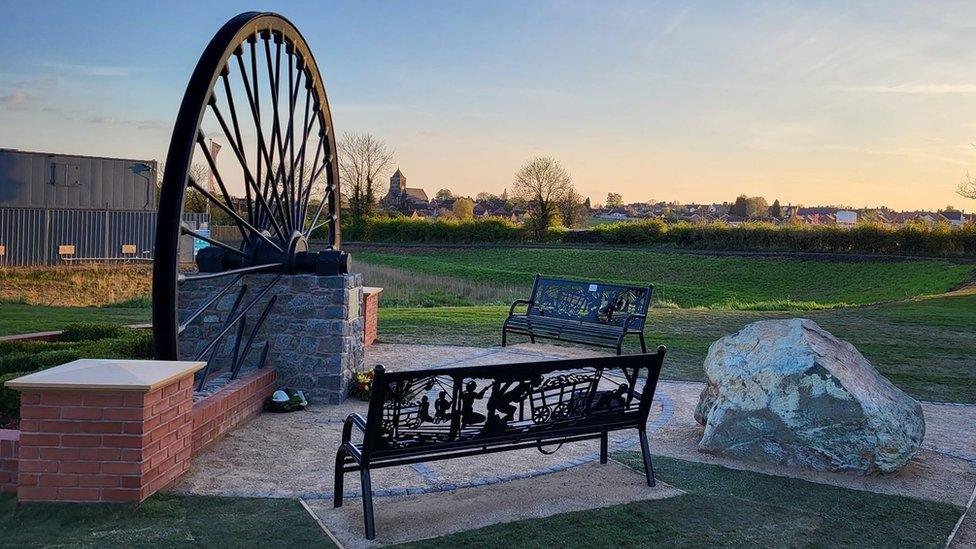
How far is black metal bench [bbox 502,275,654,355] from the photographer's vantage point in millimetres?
10531

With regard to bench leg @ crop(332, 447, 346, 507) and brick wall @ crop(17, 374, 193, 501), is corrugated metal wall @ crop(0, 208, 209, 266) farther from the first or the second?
bench leg @ crop(332, 447, 346, 507)

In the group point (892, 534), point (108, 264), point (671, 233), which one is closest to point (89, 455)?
point (892, 534)

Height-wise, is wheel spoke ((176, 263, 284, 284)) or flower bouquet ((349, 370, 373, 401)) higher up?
wheel spoke ((176, 263, 284, 284))

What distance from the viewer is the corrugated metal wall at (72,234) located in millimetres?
26438

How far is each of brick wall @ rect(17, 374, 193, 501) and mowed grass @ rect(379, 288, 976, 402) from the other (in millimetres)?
6330

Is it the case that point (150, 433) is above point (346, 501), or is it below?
above

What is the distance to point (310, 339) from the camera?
24.9 feet

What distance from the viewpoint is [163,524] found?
426 cm

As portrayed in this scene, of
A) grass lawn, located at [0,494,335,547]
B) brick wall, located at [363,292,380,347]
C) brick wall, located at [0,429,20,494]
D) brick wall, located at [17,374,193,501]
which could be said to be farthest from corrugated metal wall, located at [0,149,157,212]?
grass lawn, located at [0,494,335,547]

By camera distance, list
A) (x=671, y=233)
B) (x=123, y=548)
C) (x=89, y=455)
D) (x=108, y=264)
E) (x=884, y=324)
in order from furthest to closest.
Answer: (x=671, y=233), (x=108, y=264), (x=884, y=324), (x=89, y=455), (x=123, y=548)

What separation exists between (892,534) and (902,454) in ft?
3.91

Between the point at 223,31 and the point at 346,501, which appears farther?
the point at 223,31

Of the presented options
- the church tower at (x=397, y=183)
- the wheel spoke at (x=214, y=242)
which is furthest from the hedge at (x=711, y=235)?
the church tower at (x=397, y=183)

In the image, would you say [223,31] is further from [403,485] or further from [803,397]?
[803,397]
